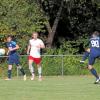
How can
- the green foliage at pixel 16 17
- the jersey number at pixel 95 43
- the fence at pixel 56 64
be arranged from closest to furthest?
the jersey number at pixel 95 43, the fence at pixel 56 64, the green foliage at pixel 16 17

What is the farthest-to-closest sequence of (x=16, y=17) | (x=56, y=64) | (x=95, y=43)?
1. (x=16, y=17)
2. (x=56, y=64)
3. (x=95, y=43)

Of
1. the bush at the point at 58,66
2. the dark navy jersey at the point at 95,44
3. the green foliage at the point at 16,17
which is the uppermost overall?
the green foliage at the point at 16,17

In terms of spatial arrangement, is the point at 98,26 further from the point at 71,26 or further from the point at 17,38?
the point at 17,38

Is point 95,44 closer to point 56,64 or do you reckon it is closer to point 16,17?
point 56,64

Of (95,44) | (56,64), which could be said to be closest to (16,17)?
(56,64)

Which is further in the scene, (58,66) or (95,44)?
(58,66)

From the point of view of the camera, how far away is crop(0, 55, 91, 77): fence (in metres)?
29.8

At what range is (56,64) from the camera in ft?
98.6

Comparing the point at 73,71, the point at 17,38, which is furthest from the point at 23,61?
the point at 17,38

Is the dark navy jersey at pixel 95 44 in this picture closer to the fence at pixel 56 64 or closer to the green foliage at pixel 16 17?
the fence at pixel 56 64

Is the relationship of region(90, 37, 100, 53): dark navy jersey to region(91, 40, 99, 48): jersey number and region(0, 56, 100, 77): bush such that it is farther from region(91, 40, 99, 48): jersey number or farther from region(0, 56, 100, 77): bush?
region(0, 56, 100, 77): bush

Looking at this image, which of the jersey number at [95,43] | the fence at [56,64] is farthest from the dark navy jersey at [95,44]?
the fence at [56,64]

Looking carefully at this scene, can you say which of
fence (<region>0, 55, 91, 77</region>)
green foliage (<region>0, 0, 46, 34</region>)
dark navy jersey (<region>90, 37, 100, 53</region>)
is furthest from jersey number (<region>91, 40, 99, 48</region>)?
green foliage (<region>0, 0, 46, 34</region>)

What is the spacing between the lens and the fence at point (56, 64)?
A: 29797mm
